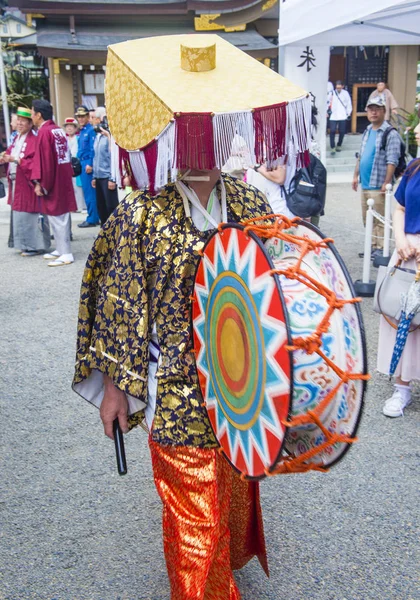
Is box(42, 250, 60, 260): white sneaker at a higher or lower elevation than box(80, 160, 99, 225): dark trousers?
lower

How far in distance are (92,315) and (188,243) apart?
1.48ft

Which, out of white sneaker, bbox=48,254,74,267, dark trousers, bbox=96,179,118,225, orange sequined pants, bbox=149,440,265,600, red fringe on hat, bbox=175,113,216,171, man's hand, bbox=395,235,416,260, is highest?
red fringe on hat, bbox=175,113,216,171

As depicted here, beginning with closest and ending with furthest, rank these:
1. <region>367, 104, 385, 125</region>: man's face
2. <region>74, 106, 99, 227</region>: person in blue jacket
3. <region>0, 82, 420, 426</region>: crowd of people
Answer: <region>0, 82, 420, 426</region>: crowd of people < <region>367, 104, 385, 125</region>: man's face < <region>74, 106, 99, 227</region>: person in blue jacket

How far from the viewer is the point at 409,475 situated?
322cm

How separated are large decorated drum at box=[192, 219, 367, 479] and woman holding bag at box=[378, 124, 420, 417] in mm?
2049

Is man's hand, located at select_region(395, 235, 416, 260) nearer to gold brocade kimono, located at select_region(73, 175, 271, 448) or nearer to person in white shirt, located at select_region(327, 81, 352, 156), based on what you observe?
gold brocade kimono, located at select_region(73, 175, 271, 448)

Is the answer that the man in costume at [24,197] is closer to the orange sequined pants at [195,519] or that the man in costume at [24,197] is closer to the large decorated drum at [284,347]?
the orange sequined pants at [195,519]

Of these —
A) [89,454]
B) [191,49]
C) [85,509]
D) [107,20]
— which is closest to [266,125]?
[191,49]

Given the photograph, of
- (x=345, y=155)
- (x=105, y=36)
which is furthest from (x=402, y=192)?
(x=105, y=36)

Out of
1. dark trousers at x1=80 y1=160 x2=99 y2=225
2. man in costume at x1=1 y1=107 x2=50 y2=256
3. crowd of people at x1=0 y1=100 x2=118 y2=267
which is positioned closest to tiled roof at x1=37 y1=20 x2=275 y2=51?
dark trousers at x1=80 y1=160 x2=99 y2=225

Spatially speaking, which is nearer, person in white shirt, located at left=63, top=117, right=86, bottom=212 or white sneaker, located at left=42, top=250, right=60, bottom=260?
white sneaker, located at left=42, top=250, right=60, bottom=260

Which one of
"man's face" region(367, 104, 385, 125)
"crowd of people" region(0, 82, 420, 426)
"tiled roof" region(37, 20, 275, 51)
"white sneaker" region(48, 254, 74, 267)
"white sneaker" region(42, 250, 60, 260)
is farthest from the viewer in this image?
"tiled roof" region(37, 20, 275, 51)

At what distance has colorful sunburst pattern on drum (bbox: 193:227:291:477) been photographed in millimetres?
1596

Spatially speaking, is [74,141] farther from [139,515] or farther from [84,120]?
[139,515]
